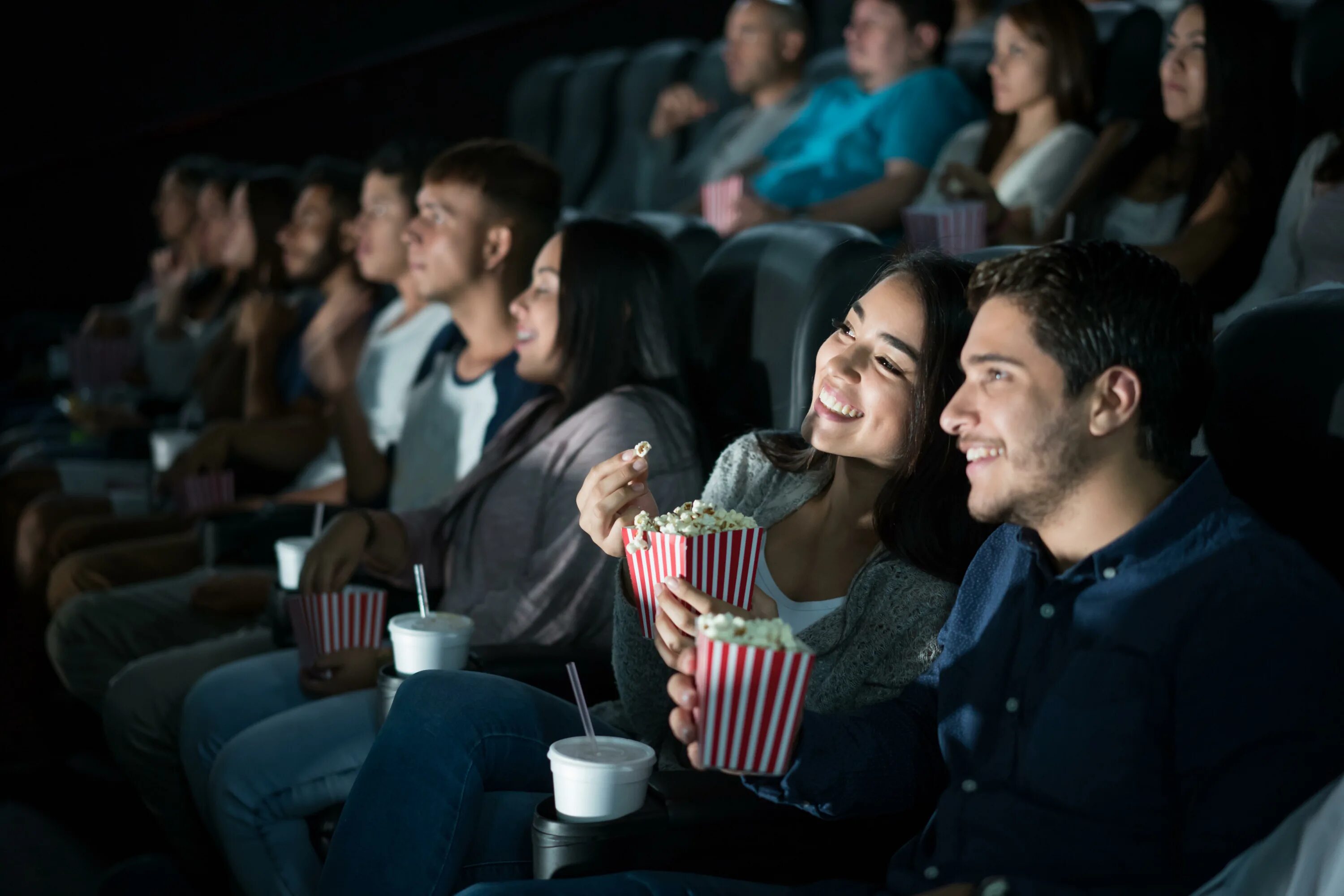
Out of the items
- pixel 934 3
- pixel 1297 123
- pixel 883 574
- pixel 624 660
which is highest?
pixel 934 3

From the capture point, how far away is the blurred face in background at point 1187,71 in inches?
88.4

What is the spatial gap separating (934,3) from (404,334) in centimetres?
154

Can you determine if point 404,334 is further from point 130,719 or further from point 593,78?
point 593,78

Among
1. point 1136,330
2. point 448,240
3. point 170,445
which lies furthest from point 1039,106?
point 170,445

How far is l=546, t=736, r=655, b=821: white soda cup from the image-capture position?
111cm

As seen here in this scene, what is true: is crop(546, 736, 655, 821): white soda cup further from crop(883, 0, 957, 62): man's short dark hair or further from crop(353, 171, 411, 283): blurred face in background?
crop(883, 0, 957, 62): man's short dark hair

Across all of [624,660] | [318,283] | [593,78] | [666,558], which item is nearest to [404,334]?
[318,283]

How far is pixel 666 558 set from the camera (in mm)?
1195

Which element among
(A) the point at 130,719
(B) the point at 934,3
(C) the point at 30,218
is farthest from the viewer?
(C) the point at 30,218

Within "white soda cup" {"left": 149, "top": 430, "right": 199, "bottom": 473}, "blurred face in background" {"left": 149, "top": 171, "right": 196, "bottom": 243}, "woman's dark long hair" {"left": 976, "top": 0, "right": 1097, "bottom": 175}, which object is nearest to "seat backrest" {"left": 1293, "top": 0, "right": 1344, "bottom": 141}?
"woman's dark long hair" {"left": 976, "top": 0, "right": 1097, "bottom": 175}

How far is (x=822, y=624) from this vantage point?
4.43ft

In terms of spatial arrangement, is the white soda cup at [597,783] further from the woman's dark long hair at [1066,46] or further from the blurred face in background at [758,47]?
the blurred face in background at [758,47]

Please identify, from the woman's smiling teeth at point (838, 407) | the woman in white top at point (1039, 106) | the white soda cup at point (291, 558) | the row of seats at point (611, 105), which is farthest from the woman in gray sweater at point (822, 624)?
the row of seats at point (611, 105)

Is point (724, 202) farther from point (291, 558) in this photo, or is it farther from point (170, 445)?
point (291, 558)
